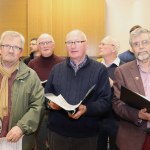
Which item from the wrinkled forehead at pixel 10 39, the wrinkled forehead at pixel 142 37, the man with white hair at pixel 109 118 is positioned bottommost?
the man with white hair at pixel 109 118

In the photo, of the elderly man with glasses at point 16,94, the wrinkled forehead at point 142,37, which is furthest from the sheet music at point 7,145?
the wrinkled forehead at point 142,37

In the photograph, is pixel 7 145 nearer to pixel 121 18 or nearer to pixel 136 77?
pixel 136 77

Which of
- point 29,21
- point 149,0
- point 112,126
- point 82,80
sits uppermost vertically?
point 149,0

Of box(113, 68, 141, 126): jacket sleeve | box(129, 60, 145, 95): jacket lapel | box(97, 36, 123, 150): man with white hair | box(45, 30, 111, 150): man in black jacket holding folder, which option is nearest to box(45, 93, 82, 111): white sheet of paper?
box(45, 30, 111, 150): man in black jacket holding folder

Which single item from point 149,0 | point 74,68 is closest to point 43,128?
point 74,68

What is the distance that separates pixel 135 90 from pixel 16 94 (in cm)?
90

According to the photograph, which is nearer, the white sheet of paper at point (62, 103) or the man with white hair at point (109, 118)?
the white sheet of paper at point (62, 103)

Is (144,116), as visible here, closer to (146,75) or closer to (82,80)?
(146,75)

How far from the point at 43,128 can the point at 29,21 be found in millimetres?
2545

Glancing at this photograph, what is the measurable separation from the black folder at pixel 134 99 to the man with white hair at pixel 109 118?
0.61 metres

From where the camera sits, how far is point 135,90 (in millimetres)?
2123

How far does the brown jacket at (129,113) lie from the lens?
2092mm

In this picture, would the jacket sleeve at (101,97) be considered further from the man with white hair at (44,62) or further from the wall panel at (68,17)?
the wall panel at (68,17)

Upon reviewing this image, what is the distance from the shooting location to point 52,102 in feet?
7.20
